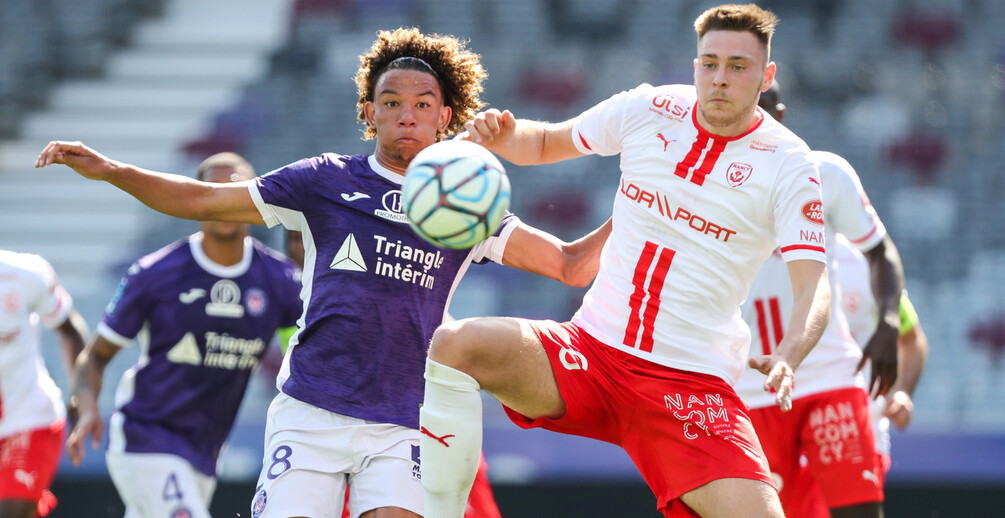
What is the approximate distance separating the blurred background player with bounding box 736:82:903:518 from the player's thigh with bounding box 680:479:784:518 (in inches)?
69.7

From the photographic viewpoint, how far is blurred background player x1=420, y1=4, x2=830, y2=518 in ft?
11.8

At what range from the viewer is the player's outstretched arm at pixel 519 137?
3898 mm

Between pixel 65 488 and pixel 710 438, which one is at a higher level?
pixel 710 438

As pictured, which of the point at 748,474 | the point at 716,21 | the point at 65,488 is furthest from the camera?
the point at 65,488

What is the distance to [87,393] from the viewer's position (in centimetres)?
598

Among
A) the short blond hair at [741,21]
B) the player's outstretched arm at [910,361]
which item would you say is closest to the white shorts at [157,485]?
the short blond hair at [741,21]

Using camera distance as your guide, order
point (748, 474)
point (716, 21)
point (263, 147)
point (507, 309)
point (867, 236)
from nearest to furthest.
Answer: point (748, 474), point (716, 21), point (867, 236), point (507, 309), point (263, 147)

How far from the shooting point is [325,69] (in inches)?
478

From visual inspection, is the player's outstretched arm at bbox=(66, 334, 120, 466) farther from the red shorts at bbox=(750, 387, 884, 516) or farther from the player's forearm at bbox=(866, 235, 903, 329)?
the player's forearm at bbox=(866, 235, 903, 329)

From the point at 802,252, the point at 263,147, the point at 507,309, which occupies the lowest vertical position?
the point at 507,309

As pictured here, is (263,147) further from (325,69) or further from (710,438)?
(710,438)

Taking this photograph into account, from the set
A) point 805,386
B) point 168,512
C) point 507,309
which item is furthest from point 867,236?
point 507,309

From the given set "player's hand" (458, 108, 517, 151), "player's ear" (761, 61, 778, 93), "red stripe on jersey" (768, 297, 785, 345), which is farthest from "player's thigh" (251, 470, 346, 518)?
"red stripe on jersey" (768, 297, 785, 345)

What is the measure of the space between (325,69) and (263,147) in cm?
112
